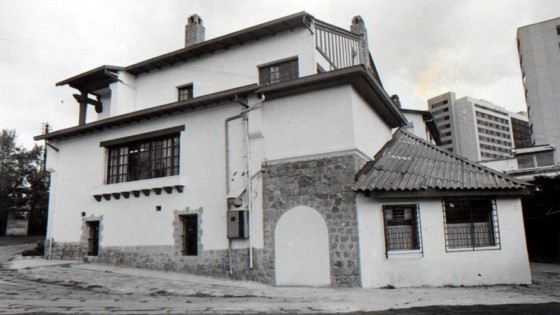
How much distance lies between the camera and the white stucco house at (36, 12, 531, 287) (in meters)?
10.8

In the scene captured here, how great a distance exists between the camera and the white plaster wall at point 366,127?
11.3m

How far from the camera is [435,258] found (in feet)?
35.3

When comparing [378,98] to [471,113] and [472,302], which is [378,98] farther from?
[471,113]

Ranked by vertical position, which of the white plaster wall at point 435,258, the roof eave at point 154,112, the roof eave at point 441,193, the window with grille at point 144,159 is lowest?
the white plaster wall at point 435,258

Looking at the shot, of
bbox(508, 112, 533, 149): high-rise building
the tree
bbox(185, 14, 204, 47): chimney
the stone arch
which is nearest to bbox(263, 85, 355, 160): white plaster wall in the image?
the stone arch

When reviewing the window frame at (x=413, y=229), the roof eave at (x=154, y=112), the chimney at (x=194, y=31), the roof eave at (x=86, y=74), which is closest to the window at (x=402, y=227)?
the window frame at (x=413, y=229)

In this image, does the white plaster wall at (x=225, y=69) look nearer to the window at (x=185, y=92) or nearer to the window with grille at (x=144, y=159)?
the window at (x=185, y=92)

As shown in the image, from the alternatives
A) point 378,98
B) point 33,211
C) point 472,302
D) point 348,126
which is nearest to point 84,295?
point 348,126

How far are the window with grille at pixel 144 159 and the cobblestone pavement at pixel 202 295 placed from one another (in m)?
3.81

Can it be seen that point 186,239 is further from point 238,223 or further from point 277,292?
point 277,292

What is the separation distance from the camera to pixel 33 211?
98.0ft

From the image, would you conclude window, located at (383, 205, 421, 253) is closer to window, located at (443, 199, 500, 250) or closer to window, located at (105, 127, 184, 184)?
window, located at (443, 199, 500, 250)

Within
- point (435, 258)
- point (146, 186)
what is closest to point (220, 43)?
point (146, 186)

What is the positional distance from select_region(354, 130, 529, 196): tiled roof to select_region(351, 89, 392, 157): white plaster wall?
1.49 feet
